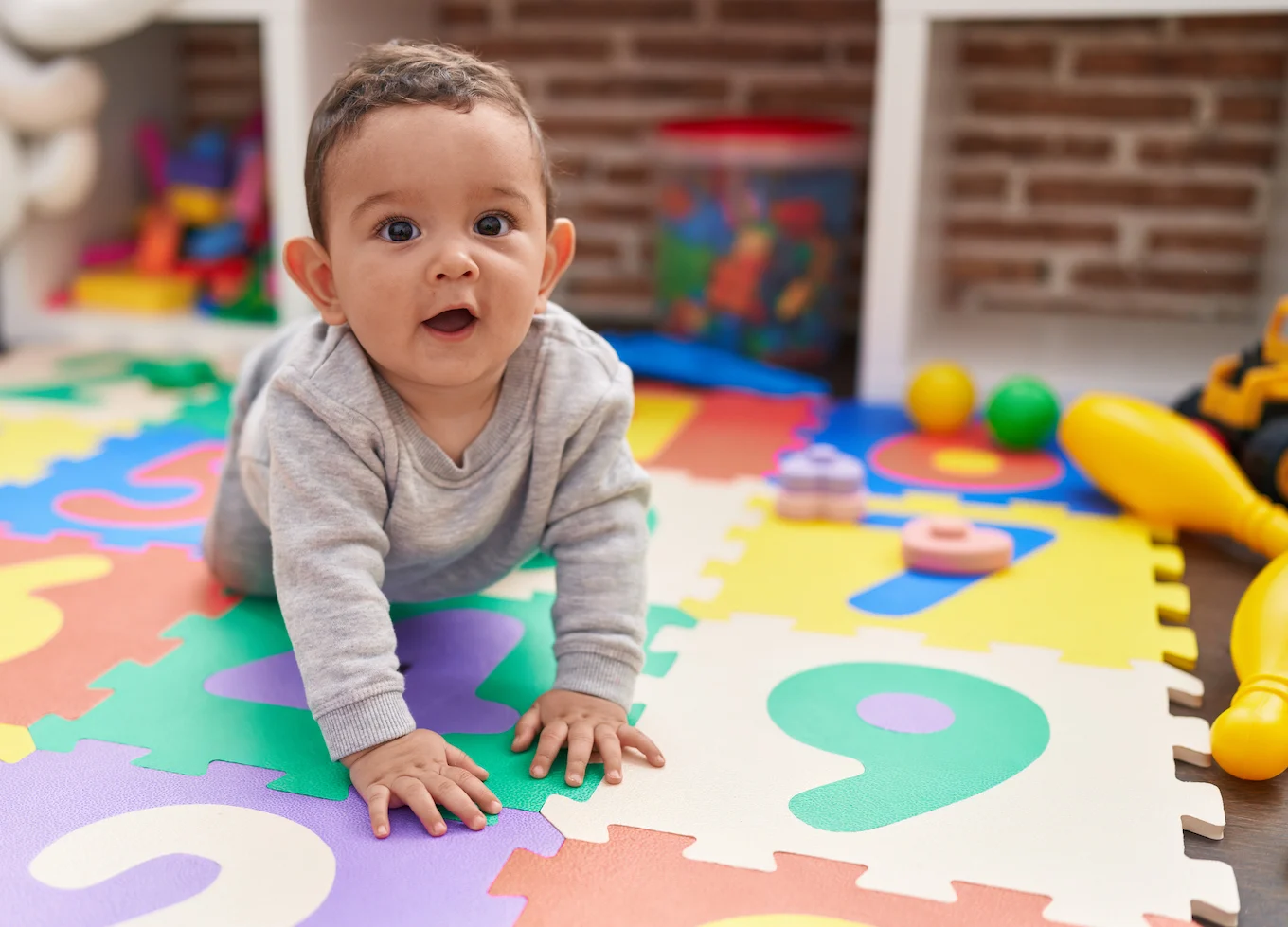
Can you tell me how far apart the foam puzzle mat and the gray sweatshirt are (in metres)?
0.06

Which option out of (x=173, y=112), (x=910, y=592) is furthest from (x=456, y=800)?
(x=173, y=112)

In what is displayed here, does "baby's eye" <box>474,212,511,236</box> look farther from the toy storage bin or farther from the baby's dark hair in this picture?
the toy storage bin

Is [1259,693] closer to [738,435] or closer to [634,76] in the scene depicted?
[738,435]

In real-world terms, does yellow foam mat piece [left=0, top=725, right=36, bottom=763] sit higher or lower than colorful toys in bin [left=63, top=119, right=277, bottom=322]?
lower

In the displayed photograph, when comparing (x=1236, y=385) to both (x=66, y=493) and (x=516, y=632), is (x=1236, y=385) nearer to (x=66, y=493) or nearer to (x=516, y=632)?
(x=516, y=632)

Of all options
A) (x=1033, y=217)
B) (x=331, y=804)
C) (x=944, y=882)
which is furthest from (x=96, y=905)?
(x=1033, y=217)

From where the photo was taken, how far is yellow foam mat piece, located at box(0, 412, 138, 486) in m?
1.30

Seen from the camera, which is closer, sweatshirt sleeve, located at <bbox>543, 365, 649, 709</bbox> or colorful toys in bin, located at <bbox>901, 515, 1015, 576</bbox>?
sweatshirt sleeve, located at <bbox>543, 365, 649, 709</bbox>

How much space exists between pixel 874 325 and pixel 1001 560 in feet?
1.87

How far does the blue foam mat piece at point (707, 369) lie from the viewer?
1628 millimetres

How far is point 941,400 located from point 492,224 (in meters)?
0.80

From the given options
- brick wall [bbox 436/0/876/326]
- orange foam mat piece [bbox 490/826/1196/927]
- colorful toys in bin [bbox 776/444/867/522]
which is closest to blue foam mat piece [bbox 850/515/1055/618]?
colorful toys in bin [bbox 776/444/867/522]

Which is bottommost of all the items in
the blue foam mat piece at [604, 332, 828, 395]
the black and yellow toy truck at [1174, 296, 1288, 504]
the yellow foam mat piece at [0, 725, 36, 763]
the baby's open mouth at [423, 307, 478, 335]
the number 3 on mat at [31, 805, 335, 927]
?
the number 3 on mat at [31, 805, 335, 927]

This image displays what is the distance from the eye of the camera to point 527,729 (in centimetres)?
78
